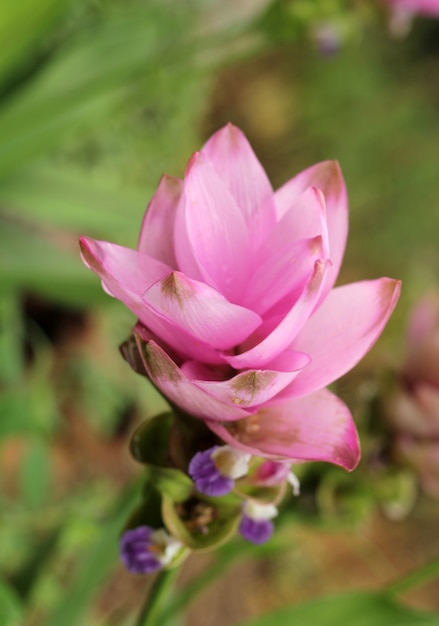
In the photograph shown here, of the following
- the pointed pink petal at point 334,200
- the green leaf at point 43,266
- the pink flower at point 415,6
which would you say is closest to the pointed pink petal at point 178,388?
the pointed pink petal at point 334,200

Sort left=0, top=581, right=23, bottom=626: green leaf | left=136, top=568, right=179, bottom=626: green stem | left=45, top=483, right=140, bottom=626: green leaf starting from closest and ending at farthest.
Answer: left=136, top=568, right=179, bottom=626: green stem
left=0, top=581, right=23, bottom=626: green leaf
left=45, top=483, right=140, bottom=626: green leaf

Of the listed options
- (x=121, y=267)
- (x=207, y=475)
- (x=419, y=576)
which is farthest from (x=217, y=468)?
(x=419, y=576)

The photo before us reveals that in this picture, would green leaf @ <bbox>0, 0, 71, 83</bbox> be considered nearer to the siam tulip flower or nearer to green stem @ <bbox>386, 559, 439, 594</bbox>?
the siam tulip flower

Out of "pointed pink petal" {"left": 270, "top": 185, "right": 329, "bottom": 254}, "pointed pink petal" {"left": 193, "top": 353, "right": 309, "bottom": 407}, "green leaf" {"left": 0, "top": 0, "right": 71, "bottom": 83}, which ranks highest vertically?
"green leaf" {"left": 0, "top": 0, "right": 71, "bottom": 83}

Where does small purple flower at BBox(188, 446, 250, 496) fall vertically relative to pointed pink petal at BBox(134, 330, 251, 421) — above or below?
below

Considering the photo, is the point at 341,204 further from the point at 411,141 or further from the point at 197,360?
the point at 411,141

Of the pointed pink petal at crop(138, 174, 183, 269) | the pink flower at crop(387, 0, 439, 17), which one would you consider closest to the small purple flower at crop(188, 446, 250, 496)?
the pointed pink petal at crop(138, 174, 183, 269)

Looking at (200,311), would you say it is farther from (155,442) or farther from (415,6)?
(415,6)
